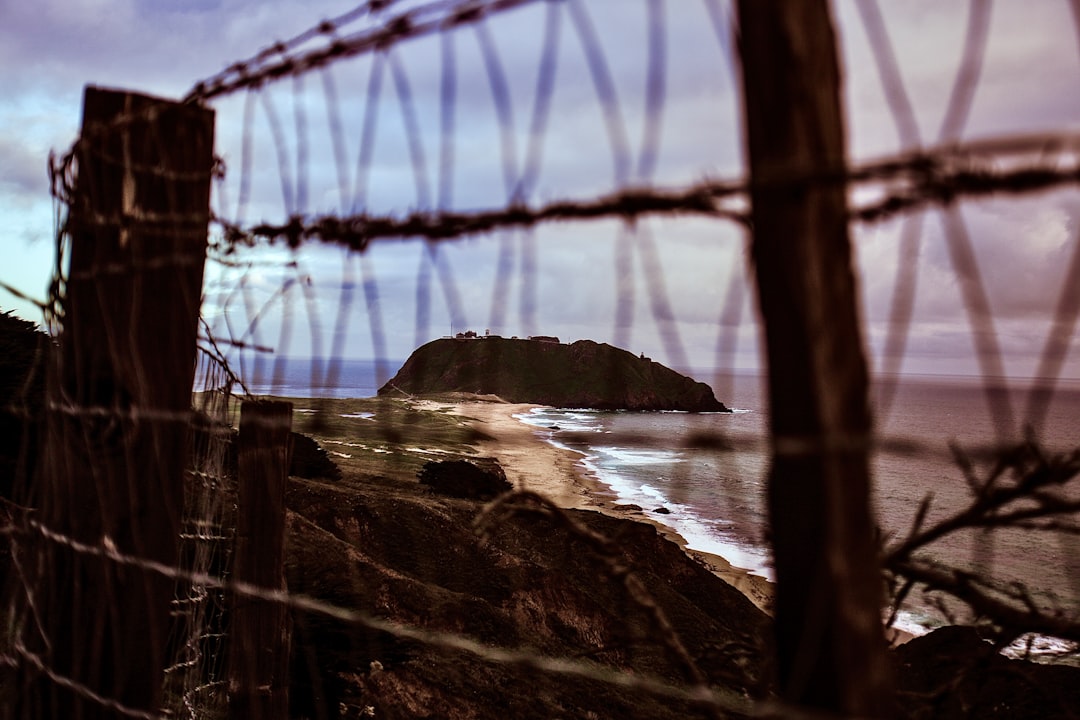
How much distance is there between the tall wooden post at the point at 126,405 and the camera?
197cm

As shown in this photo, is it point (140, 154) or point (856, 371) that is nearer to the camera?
point (856, 371)

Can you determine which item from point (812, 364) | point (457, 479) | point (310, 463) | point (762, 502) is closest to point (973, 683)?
point (812, 364)

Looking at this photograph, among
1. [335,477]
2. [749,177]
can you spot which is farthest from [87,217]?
[335,477]

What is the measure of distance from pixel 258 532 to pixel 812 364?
7.91 feet

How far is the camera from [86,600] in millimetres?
1980

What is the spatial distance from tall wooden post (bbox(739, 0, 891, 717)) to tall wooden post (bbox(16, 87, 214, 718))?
1.51m

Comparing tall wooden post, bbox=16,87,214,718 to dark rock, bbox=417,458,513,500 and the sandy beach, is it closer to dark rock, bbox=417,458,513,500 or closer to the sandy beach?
the sandy beach

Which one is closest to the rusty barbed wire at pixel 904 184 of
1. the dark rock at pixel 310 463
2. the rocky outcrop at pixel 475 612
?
the rocky outcrop at pixel 475 612

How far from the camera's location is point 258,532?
288 centimetres

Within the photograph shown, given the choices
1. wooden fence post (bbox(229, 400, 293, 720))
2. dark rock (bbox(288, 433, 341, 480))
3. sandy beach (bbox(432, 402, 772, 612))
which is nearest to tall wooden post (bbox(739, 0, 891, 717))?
wooden fence post (bbox(229, 400, 293, 720))

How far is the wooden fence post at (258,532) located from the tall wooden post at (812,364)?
83.4 inches

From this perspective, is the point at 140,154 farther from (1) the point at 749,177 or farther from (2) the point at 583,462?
(2) the point at 583,462

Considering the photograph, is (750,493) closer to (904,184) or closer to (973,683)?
(973,683)

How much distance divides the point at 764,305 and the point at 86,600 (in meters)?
1.81
